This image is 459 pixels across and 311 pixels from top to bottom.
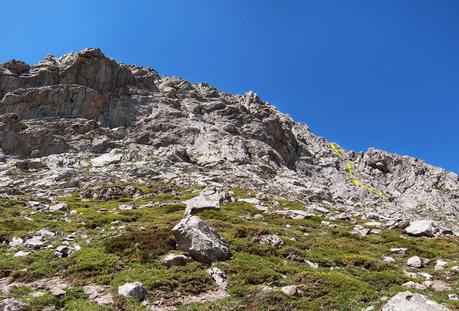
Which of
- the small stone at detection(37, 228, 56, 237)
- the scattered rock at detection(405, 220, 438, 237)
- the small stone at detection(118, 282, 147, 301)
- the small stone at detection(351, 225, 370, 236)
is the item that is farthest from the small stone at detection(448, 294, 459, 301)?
the small stone at detection(37, 228, 56, 237)

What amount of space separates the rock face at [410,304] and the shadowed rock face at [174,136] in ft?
163

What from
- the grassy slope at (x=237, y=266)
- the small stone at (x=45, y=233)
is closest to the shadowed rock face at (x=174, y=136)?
the grassy slope at (x=237, y=266)

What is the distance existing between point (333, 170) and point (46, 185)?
91.6m

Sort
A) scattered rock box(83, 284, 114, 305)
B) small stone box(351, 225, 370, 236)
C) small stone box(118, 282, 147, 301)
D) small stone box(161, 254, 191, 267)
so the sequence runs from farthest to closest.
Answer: small stone box(351, 225, 370, 236) → small stone box(161, 254, 191, 267) → small stone box(118, 282, 147, 301) → scattered rock box(83, 284, 114, 305)

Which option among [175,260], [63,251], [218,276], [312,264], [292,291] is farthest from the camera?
[312,264]

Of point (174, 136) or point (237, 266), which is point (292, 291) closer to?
point (237, 266)

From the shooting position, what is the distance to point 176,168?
74.4m

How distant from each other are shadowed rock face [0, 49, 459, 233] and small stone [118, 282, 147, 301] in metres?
48.4

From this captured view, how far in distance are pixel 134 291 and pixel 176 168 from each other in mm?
58583

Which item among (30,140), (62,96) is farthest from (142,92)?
(30,140)

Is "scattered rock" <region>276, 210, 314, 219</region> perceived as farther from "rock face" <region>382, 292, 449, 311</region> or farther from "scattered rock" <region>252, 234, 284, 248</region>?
"rock face" <region>382, 292, 449, 311</region>

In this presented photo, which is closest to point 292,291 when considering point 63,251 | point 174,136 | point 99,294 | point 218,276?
point 218,276

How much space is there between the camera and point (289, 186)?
3014 inches

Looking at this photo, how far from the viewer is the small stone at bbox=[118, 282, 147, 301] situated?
53.1 feet
